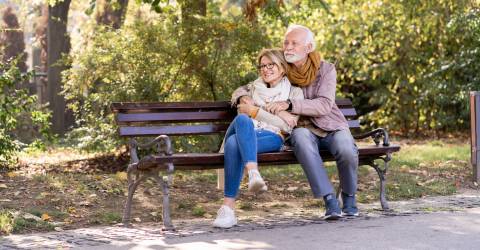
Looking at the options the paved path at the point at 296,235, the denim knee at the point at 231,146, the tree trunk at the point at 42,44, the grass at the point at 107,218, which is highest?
the tree trunk at the point at 42,44

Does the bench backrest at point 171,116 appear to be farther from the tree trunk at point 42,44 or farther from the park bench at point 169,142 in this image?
the tree trunk at point 42,44

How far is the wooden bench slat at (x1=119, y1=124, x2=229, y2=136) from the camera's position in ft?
22.1

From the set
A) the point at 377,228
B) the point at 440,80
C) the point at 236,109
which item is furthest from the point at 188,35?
the point at 440,80

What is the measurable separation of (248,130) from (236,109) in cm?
108

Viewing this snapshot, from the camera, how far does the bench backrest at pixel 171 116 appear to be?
680cm

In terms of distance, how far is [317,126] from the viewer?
682 centimetres

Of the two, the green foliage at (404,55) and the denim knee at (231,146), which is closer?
the denim knee at (231,146)

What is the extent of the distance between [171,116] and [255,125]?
0.73 m

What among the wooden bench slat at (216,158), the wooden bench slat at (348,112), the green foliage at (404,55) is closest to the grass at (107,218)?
the wooden bench slat at (216,158)

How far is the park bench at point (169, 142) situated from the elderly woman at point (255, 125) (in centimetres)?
14

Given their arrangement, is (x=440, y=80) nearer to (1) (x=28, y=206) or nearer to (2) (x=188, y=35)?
(2) (x=188, y=35)

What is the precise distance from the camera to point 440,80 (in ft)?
56.0

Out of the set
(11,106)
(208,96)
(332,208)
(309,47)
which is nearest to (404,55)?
(208,96)

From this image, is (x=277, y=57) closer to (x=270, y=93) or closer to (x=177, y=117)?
(x=270, y=93)
